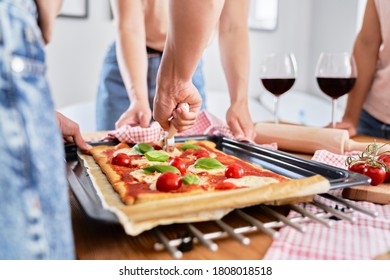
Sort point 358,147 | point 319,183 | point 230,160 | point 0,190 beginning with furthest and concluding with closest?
point 358,147, point 230,160, point 319,183, point 0,190

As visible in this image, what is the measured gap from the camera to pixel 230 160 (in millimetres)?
1197

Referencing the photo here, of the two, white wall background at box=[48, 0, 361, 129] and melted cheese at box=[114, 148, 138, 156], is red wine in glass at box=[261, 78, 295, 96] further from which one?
white wall background at box=[48, 0, 361, 129]

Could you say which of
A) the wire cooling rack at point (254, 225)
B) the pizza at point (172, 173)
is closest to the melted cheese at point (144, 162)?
the pizza at point (172, 173)

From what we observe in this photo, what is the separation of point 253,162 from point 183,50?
493mm

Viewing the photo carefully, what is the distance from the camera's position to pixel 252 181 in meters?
0.94

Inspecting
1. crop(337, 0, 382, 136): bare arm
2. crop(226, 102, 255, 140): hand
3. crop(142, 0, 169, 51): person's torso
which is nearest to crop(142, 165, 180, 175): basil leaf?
crop(226, 102, 255, 140): hand

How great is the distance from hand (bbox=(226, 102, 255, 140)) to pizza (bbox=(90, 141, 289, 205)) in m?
0.21

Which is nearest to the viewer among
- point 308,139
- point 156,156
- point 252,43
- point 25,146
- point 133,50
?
point 25,146

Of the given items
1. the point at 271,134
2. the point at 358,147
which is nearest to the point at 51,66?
the point at 271,134

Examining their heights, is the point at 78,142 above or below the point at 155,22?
below

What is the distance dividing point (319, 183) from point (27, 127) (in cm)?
54

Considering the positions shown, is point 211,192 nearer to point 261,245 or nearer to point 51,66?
point 261,245

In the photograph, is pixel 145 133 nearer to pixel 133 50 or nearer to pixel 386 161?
pixel 133 50

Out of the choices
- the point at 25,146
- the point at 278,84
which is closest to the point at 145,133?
the point at 278,84
